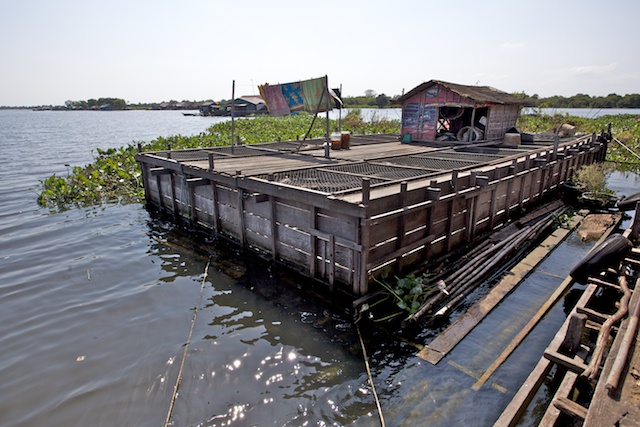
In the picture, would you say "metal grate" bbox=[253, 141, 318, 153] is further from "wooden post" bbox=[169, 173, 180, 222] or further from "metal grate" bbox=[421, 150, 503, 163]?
"metal grate" bbox=[421, 150, 503, 163]

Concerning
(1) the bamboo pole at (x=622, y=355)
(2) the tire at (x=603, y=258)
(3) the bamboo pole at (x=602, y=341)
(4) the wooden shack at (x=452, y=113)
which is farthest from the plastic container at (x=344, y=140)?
(1) the bamboo pole at (x=622, y=355)

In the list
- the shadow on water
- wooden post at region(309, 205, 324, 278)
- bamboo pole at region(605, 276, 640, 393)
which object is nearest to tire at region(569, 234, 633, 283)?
the shadow on water

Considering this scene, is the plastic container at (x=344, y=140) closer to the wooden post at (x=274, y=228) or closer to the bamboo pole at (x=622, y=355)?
the wooden post at (x=274, y=228)

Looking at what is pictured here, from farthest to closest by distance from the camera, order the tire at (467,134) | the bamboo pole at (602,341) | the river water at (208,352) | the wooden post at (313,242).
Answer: the tire at (467,134) < the wooden post at (313,242) < the river water at (208,352) < the bamboo pole at (602,341)

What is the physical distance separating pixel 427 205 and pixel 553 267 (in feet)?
13.2

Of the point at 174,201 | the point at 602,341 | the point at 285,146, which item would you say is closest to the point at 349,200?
the point at 602,341

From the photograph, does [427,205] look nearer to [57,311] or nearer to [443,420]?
[443,420]

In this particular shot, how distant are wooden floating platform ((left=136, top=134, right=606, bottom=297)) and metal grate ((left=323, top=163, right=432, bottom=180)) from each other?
28mm

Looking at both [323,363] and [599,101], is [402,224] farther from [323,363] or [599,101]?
[599,101]

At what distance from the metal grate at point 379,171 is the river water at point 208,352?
351 centimetres

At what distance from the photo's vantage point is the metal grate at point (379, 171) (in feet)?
32.1

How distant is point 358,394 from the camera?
5387 mm

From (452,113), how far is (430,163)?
809 cm

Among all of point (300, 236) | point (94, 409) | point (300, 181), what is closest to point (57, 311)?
point (94, 409)
